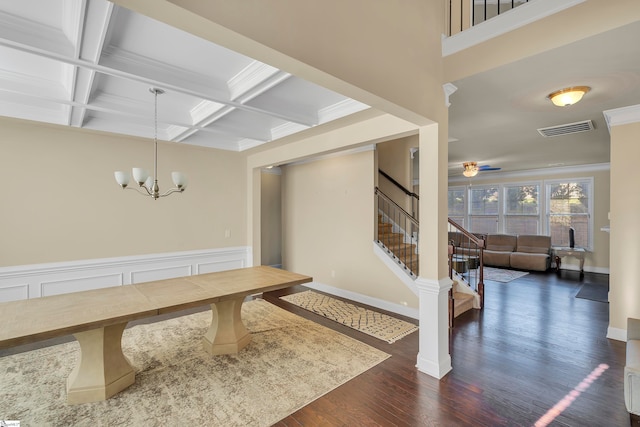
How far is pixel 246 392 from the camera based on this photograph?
7.93ft

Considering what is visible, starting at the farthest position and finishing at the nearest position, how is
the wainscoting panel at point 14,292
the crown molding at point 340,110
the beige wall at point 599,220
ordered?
1. the beige wall at point 599,220
2. the wainscoting panel at point 14,292
3. the crown molding at point 340,110

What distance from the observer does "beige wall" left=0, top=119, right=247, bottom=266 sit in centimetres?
351

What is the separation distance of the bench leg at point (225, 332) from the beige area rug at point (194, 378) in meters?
0.08

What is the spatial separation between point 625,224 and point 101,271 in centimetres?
676

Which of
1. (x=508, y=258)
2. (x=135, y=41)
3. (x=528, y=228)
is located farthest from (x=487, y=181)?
(x=135, y=41)

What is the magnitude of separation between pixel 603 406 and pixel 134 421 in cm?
353

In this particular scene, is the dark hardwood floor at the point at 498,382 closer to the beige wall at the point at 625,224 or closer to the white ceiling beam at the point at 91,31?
the beige wall at the point at 625,224

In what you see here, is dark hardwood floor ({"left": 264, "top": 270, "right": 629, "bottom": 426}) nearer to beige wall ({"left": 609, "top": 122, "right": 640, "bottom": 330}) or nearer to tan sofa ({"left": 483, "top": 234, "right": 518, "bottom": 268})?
beige wall ({"left": 609, "top": 122, "right": 640, "bottom": 330})

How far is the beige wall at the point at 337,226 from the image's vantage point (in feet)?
15.2

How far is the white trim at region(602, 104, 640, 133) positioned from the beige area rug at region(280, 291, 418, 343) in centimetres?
338

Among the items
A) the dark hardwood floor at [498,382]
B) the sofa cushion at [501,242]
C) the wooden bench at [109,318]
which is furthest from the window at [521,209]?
the wooden bench at [109,318]

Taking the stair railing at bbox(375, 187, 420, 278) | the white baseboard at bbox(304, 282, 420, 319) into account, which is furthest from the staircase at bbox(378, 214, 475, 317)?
the white baseboard at bbox(304, 282, 420, 319)

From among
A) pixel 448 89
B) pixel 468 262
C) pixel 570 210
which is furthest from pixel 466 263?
pixel 570 210

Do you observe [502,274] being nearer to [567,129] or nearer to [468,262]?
[468,262]
